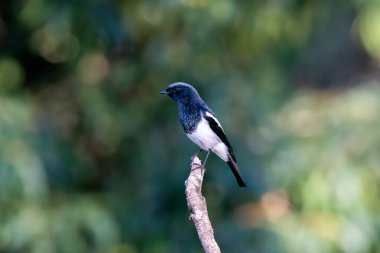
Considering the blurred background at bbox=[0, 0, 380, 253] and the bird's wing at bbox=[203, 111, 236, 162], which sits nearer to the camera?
the bird's wing at bbox=[203, 111, 236, 162]

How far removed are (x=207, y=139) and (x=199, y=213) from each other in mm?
1281

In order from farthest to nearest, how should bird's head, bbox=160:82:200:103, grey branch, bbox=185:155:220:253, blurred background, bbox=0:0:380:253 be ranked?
blurred background, bbox=0:0:380:253 → bird's head, bbox=160:82:200:103 → grey branch, bbox=185:155:220:253

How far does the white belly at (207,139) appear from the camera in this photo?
14.8ft

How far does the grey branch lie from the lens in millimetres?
3039

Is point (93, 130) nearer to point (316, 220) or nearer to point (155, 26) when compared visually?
point (155, 26)

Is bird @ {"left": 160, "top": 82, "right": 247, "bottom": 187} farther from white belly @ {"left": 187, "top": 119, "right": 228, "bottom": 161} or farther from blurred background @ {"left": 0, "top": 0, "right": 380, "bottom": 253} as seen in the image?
blurred background @ {"left": 0, "top": 0, "right": 380, "bottom": 253}

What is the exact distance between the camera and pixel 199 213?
331 centimetres

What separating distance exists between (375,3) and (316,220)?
195 centimetres

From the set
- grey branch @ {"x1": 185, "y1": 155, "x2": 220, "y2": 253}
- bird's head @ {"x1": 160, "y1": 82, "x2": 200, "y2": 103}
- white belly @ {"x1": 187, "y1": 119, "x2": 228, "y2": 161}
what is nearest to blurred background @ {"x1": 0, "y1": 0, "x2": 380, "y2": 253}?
white belly @ {"x1": 187, "y1": 119, "x2": 228, "y2": 161}

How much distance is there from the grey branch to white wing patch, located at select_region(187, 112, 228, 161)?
774mm

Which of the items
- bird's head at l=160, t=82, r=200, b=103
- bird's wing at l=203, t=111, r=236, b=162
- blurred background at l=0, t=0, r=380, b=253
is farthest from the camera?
blurred background at l=0, t=0, r=380, b=253

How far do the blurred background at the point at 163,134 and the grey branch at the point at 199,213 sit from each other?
3.90 m

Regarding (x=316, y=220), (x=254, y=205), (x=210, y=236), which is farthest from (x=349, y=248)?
(x=210, y=236)

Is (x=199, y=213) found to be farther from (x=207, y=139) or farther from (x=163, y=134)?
(x=163, y=134)
